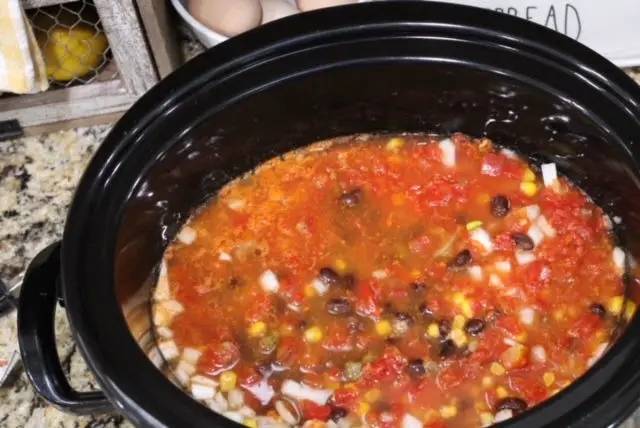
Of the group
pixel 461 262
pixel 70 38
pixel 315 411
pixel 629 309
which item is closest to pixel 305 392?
pixel 315 411

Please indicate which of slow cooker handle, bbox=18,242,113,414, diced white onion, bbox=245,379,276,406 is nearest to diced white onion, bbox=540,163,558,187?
diced white onion, bbox=245,379,276,406

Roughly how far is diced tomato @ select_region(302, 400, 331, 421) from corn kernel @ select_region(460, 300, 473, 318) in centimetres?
Result: 28

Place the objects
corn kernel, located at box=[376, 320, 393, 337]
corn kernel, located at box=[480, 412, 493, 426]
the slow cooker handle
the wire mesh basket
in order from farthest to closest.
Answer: the wire mesh basket
corn kernel, located at box=[376, 320, 393, 337]
corn kernel, located at box=[480, 412, 493, 426]
the slow cooker handle

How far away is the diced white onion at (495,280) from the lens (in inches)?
60.6

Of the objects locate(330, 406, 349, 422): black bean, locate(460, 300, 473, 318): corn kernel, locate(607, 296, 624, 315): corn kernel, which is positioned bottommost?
locate(330, 406, 349, 422): black bean

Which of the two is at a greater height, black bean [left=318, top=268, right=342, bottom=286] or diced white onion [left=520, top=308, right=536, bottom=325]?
diced white onion [left=520, top=308, right=536, bottom=325]

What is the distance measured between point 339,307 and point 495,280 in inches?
10.7

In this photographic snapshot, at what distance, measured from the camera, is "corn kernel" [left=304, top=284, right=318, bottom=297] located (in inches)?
61.1

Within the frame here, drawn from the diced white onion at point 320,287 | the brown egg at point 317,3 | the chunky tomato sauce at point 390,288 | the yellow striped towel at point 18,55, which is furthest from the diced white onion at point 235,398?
the brown egg at point 317,3

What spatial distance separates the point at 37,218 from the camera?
194cm

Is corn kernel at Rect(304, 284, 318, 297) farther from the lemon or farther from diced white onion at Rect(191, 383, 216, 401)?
the lemon

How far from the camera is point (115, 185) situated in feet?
4.66

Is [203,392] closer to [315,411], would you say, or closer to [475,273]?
[315,411]

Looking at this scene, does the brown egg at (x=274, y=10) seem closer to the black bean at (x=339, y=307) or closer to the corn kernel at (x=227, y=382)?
the black bean at (x=339, y=307)
